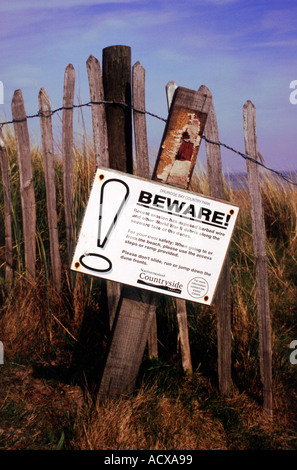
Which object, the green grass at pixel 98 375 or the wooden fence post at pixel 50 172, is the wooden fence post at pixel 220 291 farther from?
the wooden fence post at pixel 50 172

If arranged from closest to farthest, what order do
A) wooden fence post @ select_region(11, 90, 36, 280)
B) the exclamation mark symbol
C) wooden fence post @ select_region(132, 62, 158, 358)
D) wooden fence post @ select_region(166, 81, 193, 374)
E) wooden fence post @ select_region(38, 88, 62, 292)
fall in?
1. the exclamation mark symbol
2. wooden fence post @ select_region(132, 62, 158, 358)
3. wooden fence post @ select_region(166, 81, 193, 374)
4. wooden fence post @ select_region(38, 88, 62, 292)
5. wooden fence post @ select_region(11, 90, 36, 280)

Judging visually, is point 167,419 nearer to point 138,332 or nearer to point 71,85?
point 138,332

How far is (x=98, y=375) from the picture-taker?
271 centimetres

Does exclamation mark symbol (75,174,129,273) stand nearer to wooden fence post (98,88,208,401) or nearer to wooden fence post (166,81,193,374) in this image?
wooden fence post (98,88,208,401)

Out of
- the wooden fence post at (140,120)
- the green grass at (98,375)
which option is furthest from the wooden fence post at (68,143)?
the wooden fence post at (140,120)

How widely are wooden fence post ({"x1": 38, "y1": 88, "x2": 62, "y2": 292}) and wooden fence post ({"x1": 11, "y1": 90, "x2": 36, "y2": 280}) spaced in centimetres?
21

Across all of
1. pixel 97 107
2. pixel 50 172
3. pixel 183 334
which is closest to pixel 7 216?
→ pixel 50 172

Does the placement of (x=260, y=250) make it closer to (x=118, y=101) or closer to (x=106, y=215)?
(x=106, y=215)

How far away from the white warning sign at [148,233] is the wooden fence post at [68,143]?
3.39ft

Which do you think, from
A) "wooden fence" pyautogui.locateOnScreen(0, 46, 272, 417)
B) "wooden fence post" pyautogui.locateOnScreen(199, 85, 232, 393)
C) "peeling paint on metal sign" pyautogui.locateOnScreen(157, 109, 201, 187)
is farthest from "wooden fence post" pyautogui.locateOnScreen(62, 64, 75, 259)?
"peeling paint on metal sign" pyautogui.locateOnScreen(157, 109, 201, 187)

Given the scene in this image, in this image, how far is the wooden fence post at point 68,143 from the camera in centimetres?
297

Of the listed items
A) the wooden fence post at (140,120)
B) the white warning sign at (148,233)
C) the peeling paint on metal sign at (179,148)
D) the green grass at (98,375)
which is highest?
the wooden fence post at (140,120)

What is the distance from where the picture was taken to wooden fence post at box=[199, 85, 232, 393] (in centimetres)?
254

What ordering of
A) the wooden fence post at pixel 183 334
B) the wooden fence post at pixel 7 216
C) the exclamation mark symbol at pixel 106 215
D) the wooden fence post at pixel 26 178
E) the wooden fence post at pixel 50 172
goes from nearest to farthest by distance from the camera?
the exclamation mark symbol at pixel 106 215
the wooden fence post at pixel 183 334
the wooden fence post at pixel 50 172
the wooden fence post at pixel 26 178
the wooden fence post at pixel 7 216
